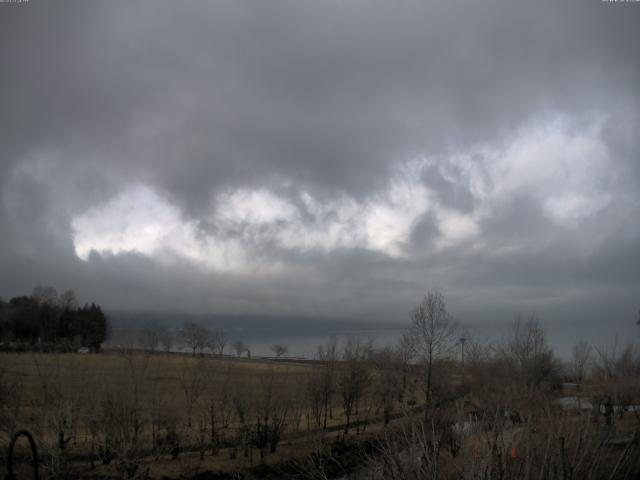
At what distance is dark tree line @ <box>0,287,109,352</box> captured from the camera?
12494cm

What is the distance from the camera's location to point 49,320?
135 meters

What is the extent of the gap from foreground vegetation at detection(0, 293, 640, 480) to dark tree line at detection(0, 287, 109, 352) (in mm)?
71523

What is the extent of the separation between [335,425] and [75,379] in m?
26.6

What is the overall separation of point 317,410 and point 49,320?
11311cm

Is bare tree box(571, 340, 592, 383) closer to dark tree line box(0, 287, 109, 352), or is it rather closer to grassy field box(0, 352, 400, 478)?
grassy field box(0, 352, 400, 478)

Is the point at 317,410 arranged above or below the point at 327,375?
below

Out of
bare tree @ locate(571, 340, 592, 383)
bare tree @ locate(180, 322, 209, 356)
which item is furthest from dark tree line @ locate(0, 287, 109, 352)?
bare tree @ locate(571, 340, 592, 383)

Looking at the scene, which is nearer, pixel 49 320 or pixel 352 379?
pixel 352 379

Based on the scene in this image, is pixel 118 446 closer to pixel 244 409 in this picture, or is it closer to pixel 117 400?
pixel 117 400

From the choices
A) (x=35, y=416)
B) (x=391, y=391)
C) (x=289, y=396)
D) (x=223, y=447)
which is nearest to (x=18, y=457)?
(x=35, y=416)

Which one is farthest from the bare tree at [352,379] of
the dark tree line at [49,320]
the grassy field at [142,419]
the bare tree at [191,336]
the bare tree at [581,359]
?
the dark tree line at [49,320]

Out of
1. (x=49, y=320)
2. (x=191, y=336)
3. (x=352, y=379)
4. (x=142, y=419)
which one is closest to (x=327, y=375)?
(x=352, y=379)

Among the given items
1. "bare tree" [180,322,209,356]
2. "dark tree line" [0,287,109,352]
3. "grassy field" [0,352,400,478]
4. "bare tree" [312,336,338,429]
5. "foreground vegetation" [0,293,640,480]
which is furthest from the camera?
"dark tree line" [0,287,109,352]

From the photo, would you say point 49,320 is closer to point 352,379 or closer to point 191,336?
point 191,336
